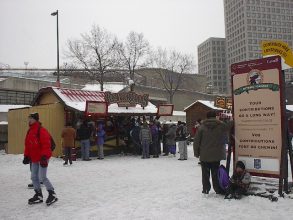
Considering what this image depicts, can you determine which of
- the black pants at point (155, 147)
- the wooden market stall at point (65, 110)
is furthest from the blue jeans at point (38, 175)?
the black pants at point (155, 147)

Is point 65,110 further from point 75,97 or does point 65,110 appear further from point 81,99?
point 81,99

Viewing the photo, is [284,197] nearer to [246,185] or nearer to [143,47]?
[246,185]

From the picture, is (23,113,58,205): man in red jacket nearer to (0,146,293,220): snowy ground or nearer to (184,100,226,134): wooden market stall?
(0,146,293,220): snowy ground

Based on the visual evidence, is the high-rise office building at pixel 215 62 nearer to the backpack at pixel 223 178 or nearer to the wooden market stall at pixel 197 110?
the wooden market stall at pixel 197 110

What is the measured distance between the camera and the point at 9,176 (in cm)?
1195

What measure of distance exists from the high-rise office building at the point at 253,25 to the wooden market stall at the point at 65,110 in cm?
12543

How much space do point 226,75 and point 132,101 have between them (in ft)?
439

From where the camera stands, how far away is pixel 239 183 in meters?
7.65

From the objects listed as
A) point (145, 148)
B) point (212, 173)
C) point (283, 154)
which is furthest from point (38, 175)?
point (145, 148)

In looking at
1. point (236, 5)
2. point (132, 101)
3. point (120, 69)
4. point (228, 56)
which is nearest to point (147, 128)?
point (132, 101)

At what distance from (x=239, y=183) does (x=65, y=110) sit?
1201cm

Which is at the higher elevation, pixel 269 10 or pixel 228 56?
pixel 269 10

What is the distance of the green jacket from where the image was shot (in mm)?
7781

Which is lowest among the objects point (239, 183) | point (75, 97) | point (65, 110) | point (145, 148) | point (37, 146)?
point (239, 183)
